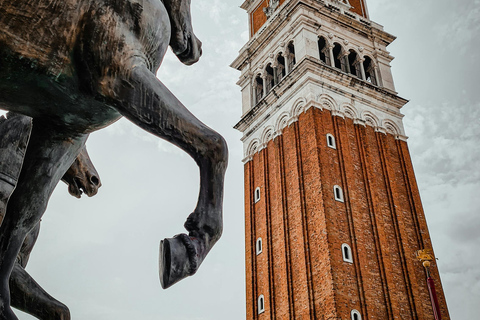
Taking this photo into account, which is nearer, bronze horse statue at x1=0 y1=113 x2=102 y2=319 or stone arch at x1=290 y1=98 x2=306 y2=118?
bronze horse statue at x1=0 y1=113 x2=102 y2=319

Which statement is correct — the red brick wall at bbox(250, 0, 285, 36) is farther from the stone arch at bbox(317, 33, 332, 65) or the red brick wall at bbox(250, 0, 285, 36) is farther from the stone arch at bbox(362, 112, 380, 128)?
the stone arch at bbox(362, 112, 380, 128)

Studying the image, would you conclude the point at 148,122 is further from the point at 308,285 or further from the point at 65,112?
the point at 308,285

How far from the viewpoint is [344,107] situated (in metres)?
23.2

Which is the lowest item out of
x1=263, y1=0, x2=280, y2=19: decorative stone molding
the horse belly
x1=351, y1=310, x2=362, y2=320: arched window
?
the horse belly

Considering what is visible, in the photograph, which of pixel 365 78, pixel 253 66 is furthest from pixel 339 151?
pixel 253 66

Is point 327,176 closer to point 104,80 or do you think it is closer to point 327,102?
point 327,102

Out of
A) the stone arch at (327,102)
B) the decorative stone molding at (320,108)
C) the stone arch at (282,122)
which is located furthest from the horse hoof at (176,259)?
the stone arch at (282,122)

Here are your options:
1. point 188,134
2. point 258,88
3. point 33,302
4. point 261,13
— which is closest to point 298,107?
point 258,88

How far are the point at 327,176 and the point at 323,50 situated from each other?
7.53 metres

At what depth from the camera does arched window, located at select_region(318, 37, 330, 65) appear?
24.7 metres

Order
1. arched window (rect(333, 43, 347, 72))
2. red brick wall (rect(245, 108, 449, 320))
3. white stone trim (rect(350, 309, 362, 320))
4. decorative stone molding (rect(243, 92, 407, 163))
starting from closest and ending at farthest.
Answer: white stone trim (rect(350, 309, 362, 320)) → red brick wall (rect(245, 108, 449, 320)) → decorative stone molding (rect(243, 92, 407, 163)) → arched window (rect(333, 43, 347, 72))

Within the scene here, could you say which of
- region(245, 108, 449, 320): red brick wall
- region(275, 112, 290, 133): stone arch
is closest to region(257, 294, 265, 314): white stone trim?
region(245, 108, 449, 320): red brick wall

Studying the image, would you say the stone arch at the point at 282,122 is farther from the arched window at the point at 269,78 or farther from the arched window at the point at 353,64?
the arched window at the point at 353,64

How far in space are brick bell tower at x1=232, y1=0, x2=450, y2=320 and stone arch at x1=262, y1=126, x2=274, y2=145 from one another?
5cm
